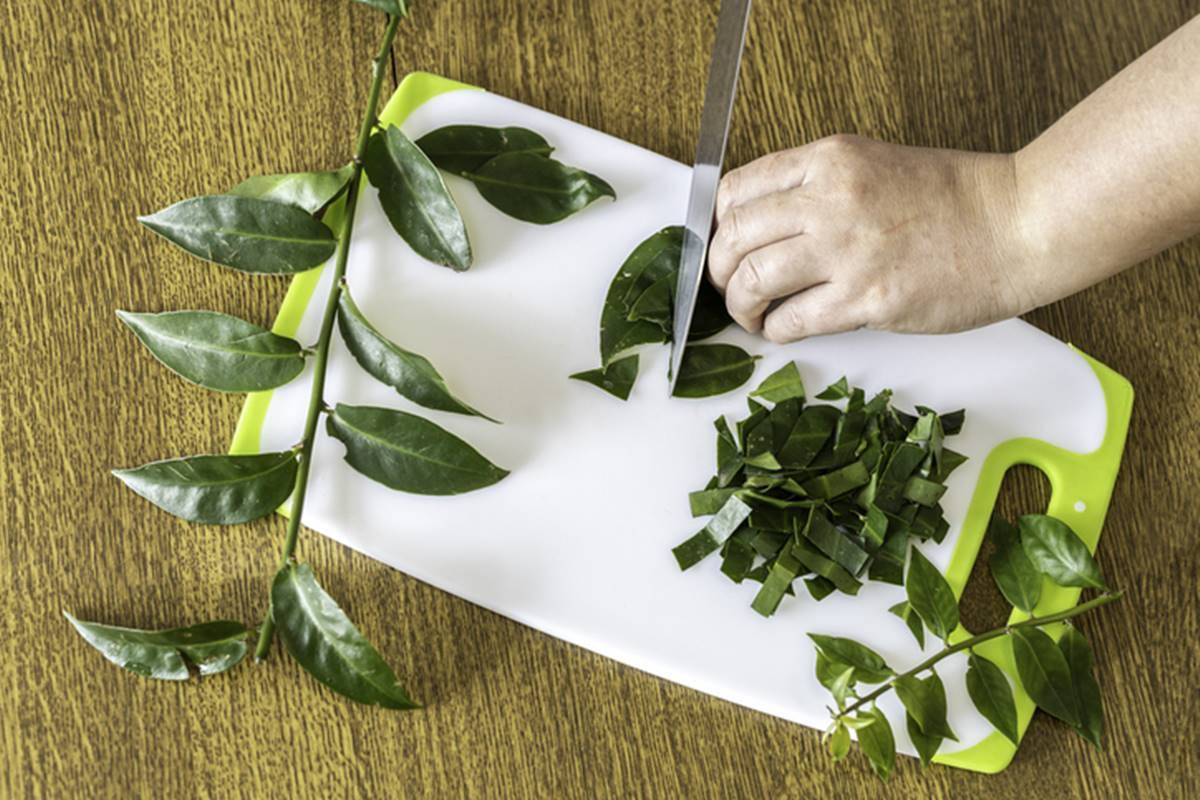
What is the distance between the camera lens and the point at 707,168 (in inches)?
38.4

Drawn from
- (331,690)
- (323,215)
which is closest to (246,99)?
(323,215)

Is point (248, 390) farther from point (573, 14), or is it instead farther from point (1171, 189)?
point (1171, 189)

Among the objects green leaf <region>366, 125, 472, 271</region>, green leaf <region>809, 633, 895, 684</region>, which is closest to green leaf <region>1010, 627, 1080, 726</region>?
green leaf <region>809, 633, 895, 684</region>

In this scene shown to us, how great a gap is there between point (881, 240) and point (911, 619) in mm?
318

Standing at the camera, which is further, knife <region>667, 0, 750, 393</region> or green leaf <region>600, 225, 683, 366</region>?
green leaf <region>600, 225, 683, 366</region>

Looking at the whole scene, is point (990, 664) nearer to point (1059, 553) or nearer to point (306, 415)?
point (1059, 553)

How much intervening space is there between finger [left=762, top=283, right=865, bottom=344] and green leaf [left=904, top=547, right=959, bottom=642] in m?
0.20

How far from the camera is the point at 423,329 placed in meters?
1.04

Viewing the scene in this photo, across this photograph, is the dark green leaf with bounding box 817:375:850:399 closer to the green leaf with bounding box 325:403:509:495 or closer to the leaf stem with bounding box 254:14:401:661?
the green leaf with bounding box 325:403:509:495

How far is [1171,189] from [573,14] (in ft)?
1.81

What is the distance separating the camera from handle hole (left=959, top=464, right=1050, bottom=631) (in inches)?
41.1

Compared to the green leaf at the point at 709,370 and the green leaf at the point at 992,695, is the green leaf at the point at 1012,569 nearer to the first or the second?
the green leaf at the point at 992,695

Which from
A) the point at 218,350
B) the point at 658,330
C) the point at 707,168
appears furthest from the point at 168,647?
the point at 707,168

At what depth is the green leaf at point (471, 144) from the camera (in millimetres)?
1046
